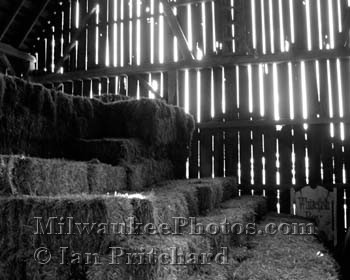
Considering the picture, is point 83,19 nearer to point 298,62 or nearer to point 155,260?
point 298,62

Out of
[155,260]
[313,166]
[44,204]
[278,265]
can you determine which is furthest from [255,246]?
[313,166]

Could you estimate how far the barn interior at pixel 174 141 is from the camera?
2221 millimetres

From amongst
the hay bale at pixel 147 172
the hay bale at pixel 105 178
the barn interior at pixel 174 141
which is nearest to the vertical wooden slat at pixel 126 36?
the barn interior at pixel 174 141

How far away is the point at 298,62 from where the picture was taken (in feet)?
24.4

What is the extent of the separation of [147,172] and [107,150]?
24.7 inches

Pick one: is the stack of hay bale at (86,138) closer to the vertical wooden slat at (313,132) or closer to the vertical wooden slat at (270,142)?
the vertical wooden slat at (270,142)

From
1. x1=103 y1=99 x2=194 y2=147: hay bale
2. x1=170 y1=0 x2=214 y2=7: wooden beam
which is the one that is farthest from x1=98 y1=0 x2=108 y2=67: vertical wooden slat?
x1=103 y1=99 x2=194 y2=147: hay bale

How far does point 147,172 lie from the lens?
4.69m

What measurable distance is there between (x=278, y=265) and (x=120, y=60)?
691 cm

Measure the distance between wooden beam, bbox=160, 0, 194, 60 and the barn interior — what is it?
30mm

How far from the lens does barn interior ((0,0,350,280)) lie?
222 centimetres

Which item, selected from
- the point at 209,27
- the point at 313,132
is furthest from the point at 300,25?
the point at 313,132

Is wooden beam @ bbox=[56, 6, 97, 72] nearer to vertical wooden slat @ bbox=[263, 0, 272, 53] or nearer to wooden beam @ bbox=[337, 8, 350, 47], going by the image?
vertical wooden slat @ bbox=[263, 0, 272, 53]

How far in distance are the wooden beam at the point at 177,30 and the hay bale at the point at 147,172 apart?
3.04m
